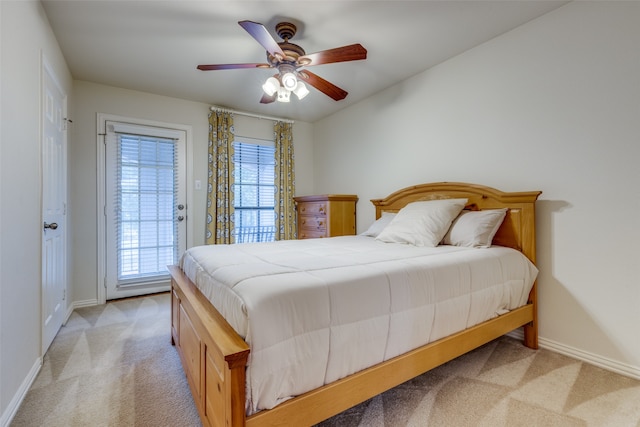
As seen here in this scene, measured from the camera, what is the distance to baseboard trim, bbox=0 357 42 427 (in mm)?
1386

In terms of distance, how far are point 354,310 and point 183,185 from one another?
3.22m

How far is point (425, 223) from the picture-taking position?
235 cm

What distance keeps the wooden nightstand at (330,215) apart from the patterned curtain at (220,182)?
1.06 meters

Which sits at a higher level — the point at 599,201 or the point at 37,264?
the point at 599,201

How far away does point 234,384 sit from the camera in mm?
946

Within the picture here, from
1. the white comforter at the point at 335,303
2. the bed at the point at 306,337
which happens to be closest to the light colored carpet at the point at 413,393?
the bed at the point at 306,337

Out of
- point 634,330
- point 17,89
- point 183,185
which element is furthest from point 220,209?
point 634,330

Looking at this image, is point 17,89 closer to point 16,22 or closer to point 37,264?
point 16,22

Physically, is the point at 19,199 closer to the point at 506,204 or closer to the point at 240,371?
the point at 240,371

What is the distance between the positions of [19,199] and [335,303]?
1.83 meters

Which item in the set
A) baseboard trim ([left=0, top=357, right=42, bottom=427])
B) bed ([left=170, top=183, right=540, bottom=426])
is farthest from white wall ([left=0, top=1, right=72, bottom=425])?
bed ([left=170, top=183, right=540, bottom=426])

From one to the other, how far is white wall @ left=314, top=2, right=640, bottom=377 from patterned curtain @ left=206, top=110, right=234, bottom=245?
2.65 metres

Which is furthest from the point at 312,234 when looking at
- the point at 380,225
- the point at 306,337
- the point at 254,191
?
the point at 306,337

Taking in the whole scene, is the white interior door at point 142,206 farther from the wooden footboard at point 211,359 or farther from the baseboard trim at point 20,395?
the wooden footboard at point 211,359
